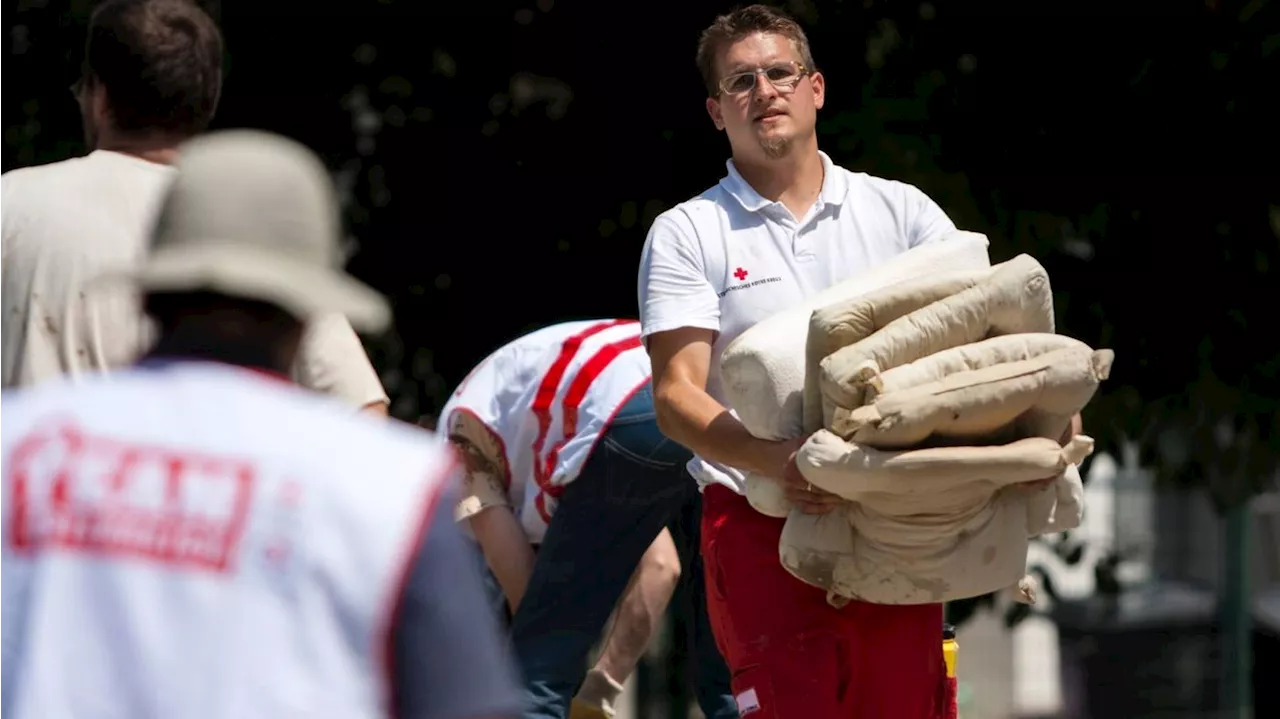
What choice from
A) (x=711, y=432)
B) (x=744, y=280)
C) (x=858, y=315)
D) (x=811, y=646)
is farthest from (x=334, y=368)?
(x=811, y=646)

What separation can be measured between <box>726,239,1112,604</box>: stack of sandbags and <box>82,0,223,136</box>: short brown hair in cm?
126

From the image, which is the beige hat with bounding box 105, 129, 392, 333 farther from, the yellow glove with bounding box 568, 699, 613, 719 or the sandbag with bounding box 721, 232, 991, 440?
the yellow glove with bounding box 568, 699, 613, 719

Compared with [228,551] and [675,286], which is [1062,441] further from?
[228,551]

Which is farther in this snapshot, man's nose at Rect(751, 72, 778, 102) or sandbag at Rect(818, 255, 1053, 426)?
man's nose at Rect(751, 72, 778, 102)

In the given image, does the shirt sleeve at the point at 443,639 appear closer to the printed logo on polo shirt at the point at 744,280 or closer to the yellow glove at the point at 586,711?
the printed logo on polo shirt at the point at 744,280

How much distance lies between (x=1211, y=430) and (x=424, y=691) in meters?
7.12

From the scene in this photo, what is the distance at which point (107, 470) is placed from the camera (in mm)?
2244

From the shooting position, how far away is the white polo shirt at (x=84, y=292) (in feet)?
13.4

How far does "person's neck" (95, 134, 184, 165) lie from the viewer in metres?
4.19

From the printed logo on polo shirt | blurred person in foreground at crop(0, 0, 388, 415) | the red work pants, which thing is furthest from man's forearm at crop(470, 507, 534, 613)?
blurred person in foreground at crop(0, 0, 388, 415)

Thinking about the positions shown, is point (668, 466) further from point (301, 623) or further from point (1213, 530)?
point (1213, 530)

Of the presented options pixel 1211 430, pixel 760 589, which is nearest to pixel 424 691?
pixel 760 589

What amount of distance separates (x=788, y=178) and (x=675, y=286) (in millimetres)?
379

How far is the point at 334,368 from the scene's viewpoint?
4.07 meters
